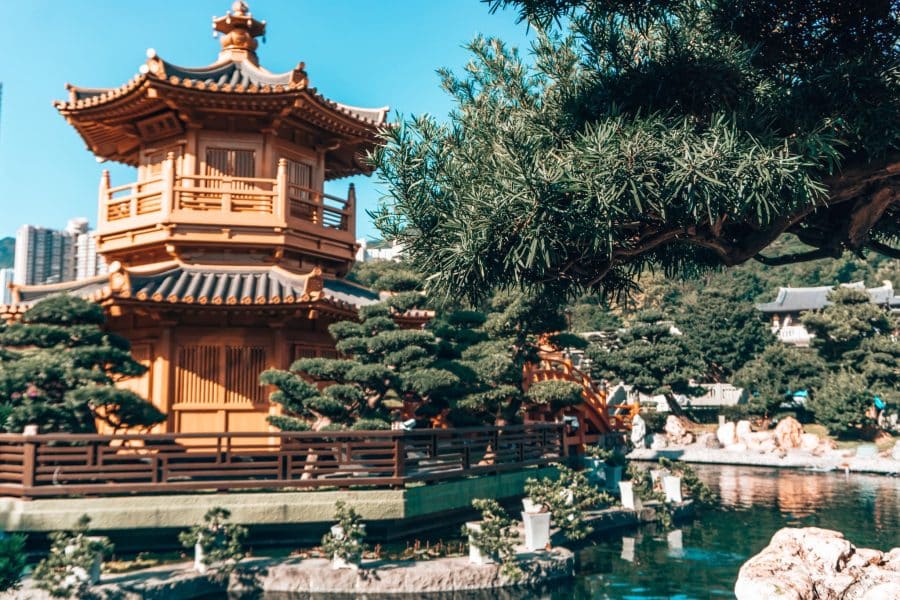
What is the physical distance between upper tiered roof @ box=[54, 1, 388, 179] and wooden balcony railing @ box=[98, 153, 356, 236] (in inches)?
40.2

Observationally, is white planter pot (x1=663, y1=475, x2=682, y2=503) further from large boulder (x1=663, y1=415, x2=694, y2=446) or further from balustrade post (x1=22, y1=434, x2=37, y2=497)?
large boulder (x1=663, y1=415, x2=694, y2=446)

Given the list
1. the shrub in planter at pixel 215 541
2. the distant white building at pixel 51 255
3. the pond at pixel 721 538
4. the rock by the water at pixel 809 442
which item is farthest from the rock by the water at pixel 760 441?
the distant white building at pixel 51 255

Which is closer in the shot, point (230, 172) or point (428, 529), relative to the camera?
point (428, 529)

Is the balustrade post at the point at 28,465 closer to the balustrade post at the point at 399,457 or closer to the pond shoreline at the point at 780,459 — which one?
the balustrade post at the point at 399,457

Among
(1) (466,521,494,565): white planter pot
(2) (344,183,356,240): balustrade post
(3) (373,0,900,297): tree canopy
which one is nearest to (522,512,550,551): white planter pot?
(1) (466,521,494,565): white planter pot

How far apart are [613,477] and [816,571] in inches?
413

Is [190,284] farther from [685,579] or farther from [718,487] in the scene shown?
[718,487]

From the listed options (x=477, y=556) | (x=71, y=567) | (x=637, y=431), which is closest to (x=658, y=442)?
(x=637, y=431)

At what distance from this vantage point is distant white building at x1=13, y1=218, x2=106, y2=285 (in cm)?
7269

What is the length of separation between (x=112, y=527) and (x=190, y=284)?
198 inches

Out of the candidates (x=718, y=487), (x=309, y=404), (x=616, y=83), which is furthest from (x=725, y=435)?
(x=616, y=83)

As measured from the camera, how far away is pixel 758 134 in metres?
7.82

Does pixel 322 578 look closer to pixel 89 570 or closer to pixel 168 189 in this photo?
pixel 89 570

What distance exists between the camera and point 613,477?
1828 cm
